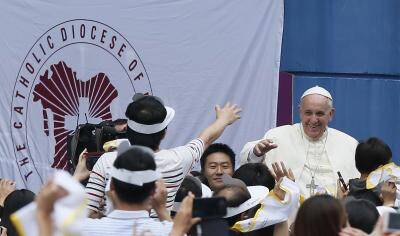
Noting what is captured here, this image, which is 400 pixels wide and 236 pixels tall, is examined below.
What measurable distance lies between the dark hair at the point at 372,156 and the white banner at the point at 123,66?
2.25 meters

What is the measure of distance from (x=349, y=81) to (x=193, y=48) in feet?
4.87

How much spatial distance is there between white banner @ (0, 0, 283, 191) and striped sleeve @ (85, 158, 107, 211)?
3194mm

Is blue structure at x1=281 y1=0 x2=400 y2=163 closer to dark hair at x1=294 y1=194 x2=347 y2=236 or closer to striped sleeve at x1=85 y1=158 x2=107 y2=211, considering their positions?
striped sleeve at x1=85 y1=158 x2=107 y2=211

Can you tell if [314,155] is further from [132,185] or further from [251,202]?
[132,185]

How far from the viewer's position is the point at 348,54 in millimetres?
8773

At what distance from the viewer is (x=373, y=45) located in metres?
8.82

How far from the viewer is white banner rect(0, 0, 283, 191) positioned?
313 inches

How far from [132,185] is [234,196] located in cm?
145

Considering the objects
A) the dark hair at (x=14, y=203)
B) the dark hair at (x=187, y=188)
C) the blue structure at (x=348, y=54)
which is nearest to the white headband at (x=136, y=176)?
the dark hair at (x=187, y=188)

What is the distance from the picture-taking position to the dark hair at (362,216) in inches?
169

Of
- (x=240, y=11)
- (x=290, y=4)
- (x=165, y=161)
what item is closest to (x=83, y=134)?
(x=165, y=161)

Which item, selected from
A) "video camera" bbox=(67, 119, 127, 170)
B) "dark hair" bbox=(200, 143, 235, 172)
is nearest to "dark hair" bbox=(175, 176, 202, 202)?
"video camera" bbox=(67, 119, 127, 170)

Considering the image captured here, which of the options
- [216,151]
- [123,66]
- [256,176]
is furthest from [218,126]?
[123,66]

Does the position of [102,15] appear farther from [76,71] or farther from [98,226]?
[98,226]
